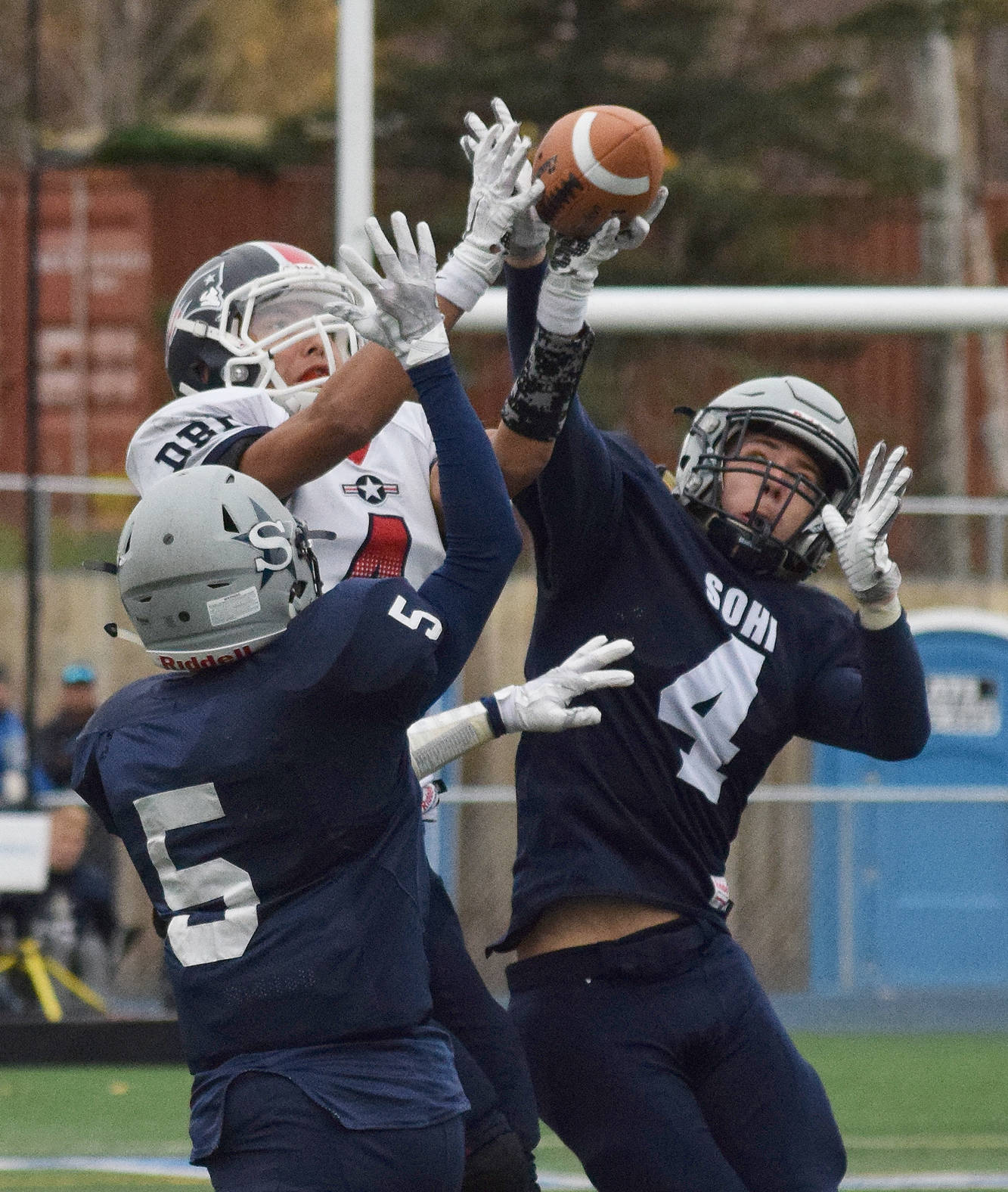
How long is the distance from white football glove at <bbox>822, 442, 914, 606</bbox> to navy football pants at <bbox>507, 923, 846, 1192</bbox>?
2.12ft

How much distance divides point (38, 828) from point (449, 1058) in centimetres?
549

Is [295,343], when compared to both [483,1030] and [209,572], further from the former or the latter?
[483,1030]

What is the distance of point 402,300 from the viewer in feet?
9.90

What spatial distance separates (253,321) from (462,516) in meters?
0.84

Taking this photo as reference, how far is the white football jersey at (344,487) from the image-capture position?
11.4ft

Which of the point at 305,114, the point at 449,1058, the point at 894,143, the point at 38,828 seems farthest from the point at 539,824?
the point at 305,114

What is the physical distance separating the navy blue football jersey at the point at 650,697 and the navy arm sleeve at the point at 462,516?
309 mm

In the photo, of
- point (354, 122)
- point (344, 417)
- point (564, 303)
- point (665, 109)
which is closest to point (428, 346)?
point (344, 417)

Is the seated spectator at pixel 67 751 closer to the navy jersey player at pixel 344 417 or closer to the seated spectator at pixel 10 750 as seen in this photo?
the seated spectator at pixel 10 750

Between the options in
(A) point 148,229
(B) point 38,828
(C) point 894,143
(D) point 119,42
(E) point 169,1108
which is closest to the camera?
(E) point 169,1108

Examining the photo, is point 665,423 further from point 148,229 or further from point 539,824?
point 539,824

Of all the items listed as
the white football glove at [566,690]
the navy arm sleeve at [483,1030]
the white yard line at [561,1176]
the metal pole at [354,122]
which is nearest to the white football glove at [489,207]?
the white football glove at [566,690]

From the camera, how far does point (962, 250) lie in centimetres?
1739

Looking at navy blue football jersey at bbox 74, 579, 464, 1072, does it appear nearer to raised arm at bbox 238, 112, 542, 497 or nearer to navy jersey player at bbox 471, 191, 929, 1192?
raised arm at bbox 238, 112, 542, 497
